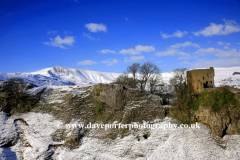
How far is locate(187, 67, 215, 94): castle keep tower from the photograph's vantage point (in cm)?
1688

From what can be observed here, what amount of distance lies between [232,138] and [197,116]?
3.45 m

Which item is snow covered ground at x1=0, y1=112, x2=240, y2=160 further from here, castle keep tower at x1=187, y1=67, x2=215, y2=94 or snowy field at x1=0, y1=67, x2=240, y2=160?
castle keep tower at x1=187, y1=67, x2=215, y2=94

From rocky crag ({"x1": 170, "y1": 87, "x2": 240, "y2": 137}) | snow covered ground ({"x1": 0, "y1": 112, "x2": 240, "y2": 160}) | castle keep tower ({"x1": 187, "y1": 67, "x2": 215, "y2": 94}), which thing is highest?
castle keep tower ({"x1": 187, "y1": 67, "x2": 215, "y2": 94})

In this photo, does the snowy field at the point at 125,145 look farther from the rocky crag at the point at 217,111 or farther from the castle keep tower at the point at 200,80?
the castle keep tower at the point at 200,80

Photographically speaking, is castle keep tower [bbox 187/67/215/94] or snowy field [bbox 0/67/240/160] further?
castle keep tower [bbox 187/67/215/94]

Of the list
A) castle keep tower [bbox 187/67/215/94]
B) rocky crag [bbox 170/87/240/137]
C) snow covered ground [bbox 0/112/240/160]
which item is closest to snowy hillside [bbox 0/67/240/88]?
snow covered ground [bbox 0/112/240/160]

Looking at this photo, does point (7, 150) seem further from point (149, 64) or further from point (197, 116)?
point (149, 64)

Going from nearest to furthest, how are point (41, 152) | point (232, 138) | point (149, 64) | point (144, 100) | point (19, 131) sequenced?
1. point (232, 138)
2. point (41, 152)
3. point (19, 131)
4. point (144, 100)
5. point (149, 64)

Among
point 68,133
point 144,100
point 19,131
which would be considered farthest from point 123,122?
point 19,131

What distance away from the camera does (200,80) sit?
56.2 ft

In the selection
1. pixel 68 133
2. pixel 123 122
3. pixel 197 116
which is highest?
pixel 197 116

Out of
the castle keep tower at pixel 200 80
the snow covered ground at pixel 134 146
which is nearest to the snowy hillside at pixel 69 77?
the snow covered ground at pixel 134 146

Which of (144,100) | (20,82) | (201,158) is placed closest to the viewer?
(201,158)

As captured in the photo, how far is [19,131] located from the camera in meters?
16.2
